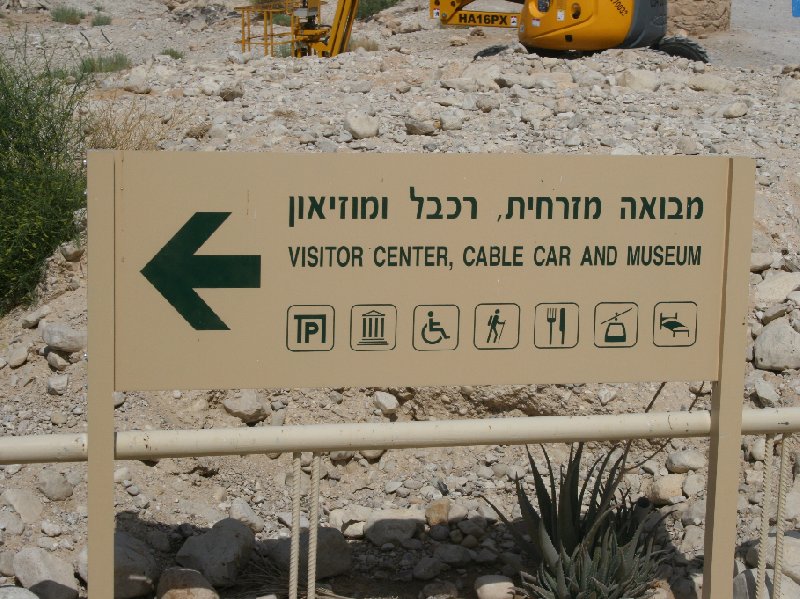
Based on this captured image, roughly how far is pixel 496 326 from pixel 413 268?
1.09 ft

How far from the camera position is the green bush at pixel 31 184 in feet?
22.7

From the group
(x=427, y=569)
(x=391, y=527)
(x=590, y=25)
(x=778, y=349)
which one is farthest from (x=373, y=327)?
(x=590, y=25)

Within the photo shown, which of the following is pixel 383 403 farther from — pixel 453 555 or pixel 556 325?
pixel 556 325

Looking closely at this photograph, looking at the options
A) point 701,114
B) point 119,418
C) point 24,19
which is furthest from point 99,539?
point 24,19

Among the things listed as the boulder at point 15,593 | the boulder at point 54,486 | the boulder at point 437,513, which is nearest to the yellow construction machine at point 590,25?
the boulder at point 437,513

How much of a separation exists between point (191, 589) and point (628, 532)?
66.4 inches

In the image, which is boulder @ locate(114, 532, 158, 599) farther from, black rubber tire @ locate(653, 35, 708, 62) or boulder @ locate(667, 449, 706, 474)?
black rubber tire @ locate(653, 35, 708, 62)

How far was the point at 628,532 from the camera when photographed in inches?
153

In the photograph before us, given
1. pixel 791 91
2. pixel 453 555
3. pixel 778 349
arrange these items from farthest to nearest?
pixel 791 91 < pixel 778 349 < pixel 453 555

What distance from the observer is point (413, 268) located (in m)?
3.16

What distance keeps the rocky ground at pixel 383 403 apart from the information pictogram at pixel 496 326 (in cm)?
105

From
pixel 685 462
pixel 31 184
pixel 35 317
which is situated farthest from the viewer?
pixel 31 184

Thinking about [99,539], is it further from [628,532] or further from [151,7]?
[151,7]

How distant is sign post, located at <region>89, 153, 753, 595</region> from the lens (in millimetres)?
2998
